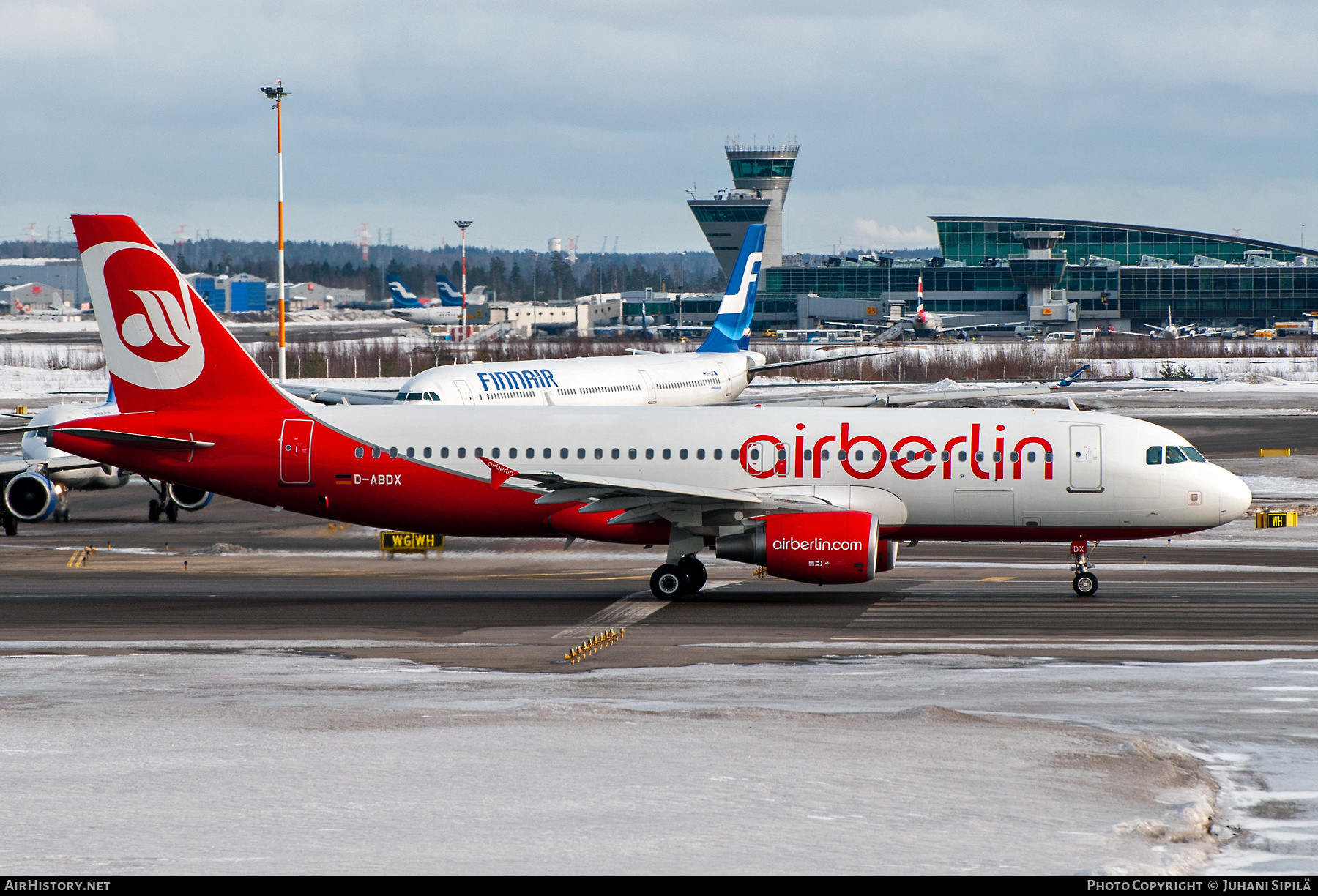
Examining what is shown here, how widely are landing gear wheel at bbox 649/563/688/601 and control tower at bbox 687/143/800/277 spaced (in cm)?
15991

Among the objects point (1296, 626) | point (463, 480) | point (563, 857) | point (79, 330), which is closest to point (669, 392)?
point (463, 480)

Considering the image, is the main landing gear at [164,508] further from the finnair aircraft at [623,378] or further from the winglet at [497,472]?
the winglet at [497,472]

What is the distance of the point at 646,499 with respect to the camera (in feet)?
92.0

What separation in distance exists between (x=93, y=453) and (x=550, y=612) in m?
10.3

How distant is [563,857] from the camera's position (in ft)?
38.3

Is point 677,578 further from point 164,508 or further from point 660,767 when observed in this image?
point 164,508

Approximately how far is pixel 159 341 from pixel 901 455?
15714 millimetres

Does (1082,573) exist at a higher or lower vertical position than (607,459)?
lower

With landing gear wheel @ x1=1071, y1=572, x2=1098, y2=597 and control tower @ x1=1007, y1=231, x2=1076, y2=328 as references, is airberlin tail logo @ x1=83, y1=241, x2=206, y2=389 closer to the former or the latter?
landing gear wheel @ x1=1071, y1=572, x2=1098, y2=597

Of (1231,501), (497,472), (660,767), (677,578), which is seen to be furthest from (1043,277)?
(660,767)

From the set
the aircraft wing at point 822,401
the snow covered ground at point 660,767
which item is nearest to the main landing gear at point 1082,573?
the snow covered ground at point 660,767

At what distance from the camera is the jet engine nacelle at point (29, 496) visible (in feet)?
128

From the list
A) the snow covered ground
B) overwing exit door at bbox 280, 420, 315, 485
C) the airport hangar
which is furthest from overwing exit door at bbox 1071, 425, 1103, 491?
the airport hangar

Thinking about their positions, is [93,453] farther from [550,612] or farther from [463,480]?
[550,612]
